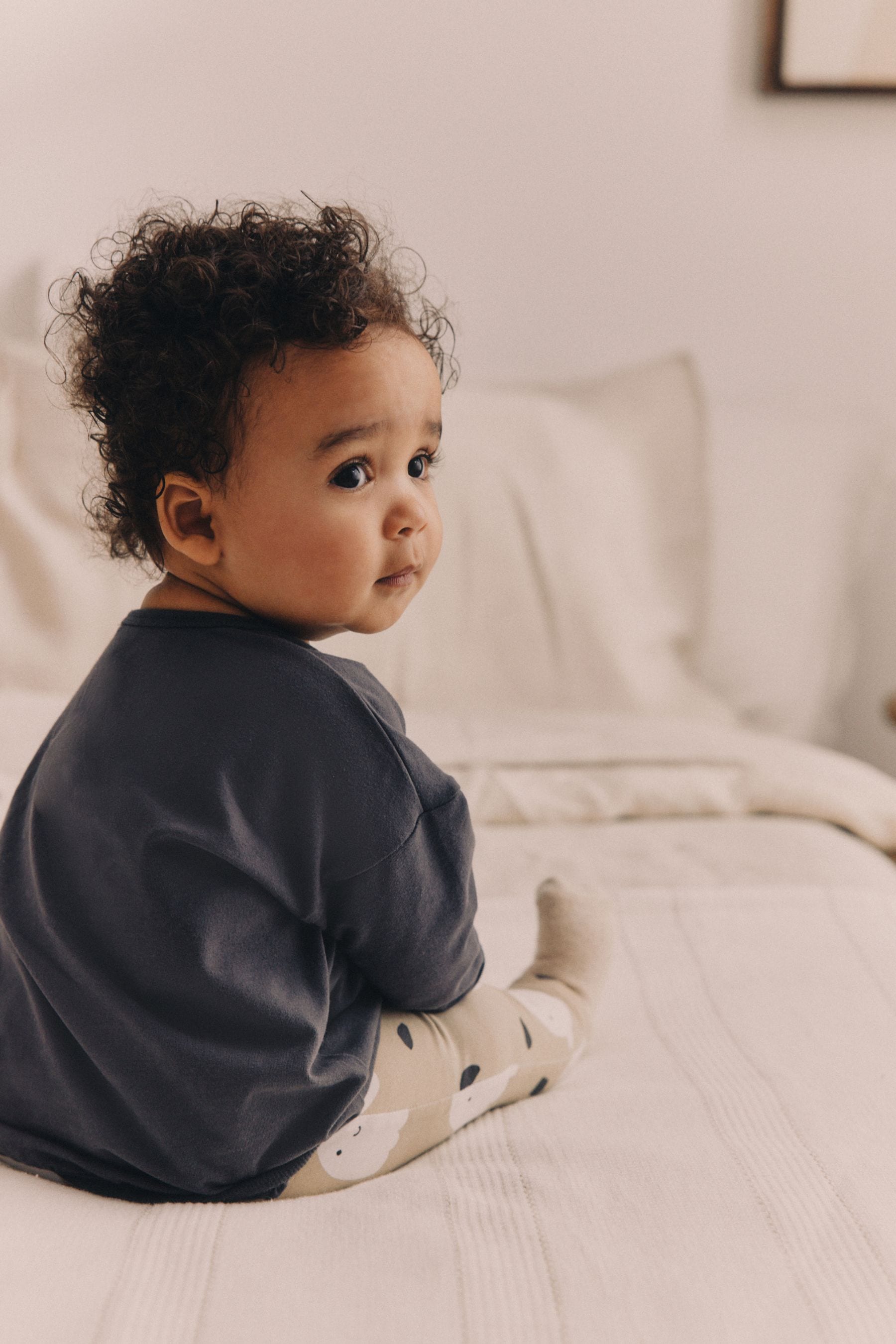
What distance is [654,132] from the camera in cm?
176

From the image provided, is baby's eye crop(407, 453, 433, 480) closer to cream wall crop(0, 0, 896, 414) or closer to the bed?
the bed

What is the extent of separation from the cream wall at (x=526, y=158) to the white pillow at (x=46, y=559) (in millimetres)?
383

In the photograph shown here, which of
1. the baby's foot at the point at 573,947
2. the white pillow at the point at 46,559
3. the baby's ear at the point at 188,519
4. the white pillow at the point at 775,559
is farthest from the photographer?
the white pillow at the point at 775,559

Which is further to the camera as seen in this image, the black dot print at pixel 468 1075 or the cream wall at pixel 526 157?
the cream wall at pixel 526 157

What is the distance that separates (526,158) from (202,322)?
1322 millimetres

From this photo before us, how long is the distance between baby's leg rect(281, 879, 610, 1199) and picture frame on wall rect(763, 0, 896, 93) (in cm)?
144

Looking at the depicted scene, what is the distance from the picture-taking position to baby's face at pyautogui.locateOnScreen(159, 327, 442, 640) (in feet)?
1.98

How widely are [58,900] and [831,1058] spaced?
1.77 ft

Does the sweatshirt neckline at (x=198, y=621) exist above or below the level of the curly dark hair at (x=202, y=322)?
below

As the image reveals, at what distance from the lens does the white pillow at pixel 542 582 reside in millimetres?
1462

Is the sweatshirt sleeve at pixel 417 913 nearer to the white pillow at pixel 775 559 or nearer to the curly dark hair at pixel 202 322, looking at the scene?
the curly dark hair at pixel 202 322

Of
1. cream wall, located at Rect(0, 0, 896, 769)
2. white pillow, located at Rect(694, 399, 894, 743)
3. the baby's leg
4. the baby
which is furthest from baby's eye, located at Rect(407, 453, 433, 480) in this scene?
cream wall, located at Rect(0, 0, 896, 769)

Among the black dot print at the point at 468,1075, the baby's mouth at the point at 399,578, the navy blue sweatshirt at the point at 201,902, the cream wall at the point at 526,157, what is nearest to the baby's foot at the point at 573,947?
the black dot print at the point at 468,1075

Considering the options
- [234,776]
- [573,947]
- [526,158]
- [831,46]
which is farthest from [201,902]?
[831,46]
